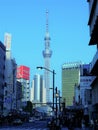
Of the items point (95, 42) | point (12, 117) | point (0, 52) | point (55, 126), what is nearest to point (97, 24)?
point (55, 126)

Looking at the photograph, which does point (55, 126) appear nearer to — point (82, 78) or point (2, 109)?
point (82, 78)

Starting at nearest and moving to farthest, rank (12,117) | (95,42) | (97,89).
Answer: (95,42) < (97,89) < (12,117)

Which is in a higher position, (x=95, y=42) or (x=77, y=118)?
(x=95, y=42)

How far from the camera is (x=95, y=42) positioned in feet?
202

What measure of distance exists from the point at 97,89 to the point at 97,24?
24.5m

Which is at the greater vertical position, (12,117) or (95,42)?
(95,42)

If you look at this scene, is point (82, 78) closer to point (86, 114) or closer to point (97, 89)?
point (86, 114)

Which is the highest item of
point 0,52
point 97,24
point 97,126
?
point 0,52

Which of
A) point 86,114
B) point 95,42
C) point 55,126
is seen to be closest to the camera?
point 55,126

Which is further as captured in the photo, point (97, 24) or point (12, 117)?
point (12, 117)

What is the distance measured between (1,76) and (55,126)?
390ft

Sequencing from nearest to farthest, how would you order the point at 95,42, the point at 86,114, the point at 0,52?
the point at 95,42, the point at 86,114, the point at 0,52

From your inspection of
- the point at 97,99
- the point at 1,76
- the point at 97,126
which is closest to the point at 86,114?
the point at 97,99

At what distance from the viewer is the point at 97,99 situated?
228ft
